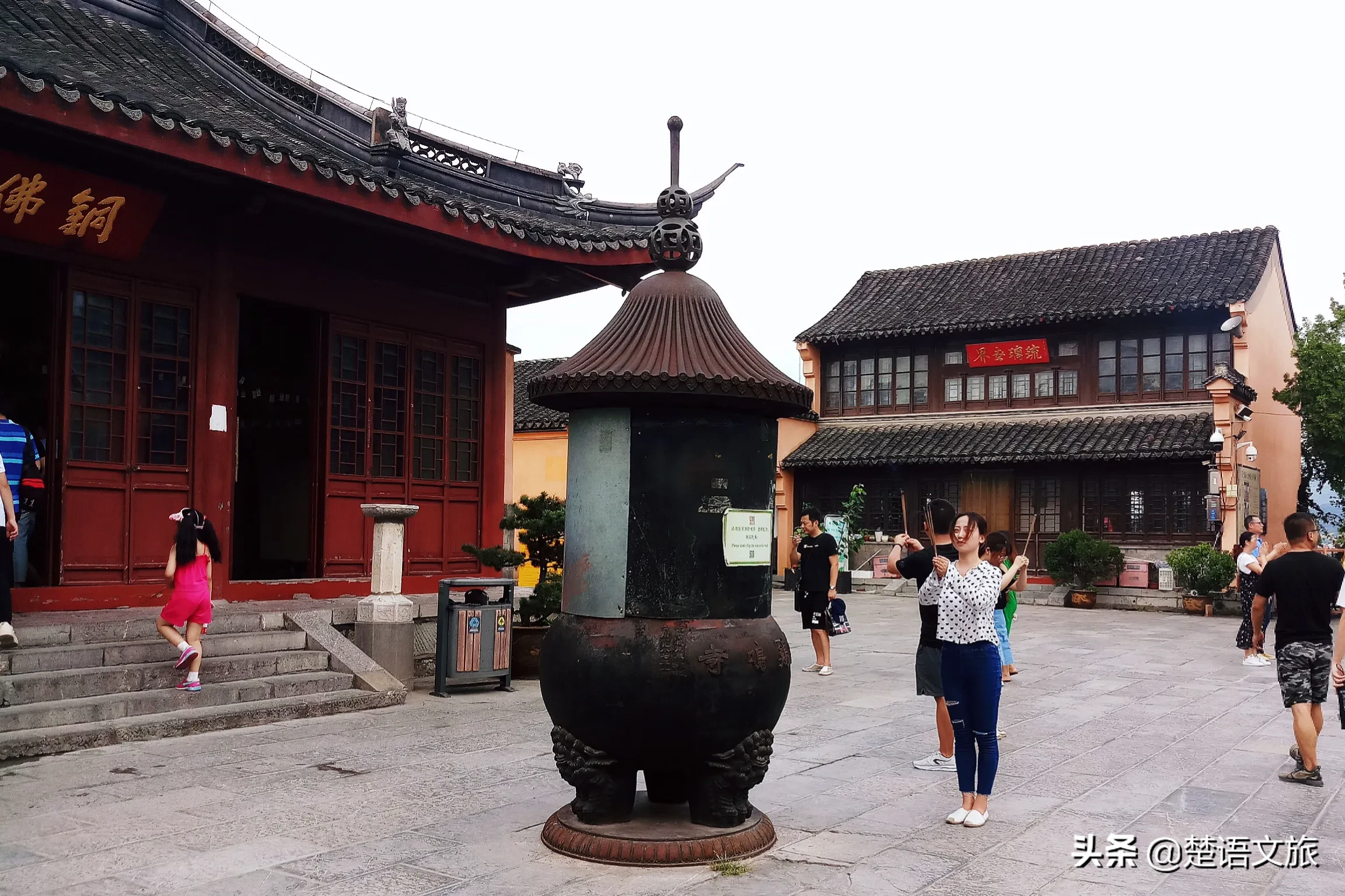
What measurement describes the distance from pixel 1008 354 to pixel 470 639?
20.3m

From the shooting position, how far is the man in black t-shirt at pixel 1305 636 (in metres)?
6.86

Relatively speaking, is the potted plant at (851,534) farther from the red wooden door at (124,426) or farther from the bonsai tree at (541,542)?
the red wooden door at (124,426)

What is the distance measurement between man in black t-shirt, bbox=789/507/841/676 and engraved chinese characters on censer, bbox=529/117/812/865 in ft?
18.2

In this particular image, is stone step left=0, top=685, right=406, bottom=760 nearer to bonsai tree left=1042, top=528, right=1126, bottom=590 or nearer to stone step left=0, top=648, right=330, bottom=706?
stone step left=0, top=648, right=330, bottom=706

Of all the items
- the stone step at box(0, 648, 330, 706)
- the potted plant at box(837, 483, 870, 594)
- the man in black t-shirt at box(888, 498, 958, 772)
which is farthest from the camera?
the potted plant at box(837, 483, 870, 594)

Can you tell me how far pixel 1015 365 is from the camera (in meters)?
27.1

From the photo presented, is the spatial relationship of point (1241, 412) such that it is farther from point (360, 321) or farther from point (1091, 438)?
point (360, 321)

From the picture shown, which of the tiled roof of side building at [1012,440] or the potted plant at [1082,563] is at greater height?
the tiled roof of side building at [1012,440]

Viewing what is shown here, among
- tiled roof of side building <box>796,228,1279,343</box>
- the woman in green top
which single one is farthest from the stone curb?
tiled roof of side building <box>796,228,1279,343</box>

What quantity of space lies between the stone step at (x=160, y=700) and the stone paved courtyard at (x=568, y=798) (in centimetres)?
41

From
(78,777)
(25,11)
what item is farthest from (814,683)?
(25,11)

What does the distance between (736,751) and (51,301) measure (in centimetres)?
697

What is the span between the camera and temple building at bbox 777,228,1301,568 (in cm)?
2378

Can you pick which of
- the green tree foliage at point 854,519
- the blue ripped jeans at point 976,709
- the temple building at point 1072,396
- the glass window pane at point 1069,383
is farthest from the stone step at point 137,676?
the glass window pane at point 1069,383
